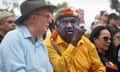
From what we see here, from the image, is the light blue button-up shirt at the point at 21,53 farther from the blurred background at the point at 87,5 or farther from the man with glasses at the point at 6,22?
the blurred background at the point at 87,5

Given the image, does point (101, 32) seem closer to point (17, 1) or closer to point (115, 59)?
point (115, 59)

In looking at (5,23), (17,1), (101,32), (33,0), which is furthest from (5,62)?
(17,1)

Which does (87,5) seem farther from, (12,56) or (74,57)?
Result: (12,56)

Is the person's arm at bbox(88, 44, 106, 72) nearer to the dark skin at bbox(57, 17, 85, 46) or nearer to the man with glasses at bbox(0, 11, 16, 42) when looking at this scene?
the dark skin at bbox(57, 17, 85, 46)

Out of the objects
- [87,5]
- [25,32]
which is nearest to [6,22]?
[25,32]

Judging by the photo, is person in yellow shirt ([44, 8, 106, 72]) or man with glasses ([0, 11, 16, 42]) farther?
man with glasses ([0, 11, 16, 42])

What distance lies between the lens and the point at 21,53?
14.9ft

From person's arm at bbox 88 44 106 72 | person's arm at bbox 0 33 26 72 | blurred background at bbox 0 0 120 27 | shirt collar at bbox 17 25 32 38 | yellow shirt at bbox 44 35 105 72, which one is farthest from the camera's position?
blurred background at bbox 0 0 120 27

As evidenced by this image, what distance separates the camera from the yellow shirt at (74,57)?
556 cm

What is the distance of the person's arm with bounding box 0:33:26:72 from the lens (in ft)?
14.7

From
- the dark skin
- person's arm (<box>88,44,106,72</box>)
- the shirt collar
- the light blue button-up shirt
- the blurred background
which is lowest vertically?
the blurred background

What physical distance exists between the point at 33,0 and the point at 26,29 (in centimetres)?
37

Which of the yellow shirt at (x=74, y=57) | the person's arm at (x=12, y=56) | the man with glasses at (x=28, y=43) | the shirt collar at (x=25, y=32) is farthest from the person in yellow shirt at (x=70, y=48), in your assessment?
the person's arm at (x=12, y=56)

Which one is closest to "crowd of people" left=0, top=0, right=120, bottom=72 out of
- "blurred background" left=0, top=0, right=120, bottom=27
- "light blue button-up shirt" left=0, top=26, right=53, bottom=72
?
"light blue button-up shirt" left=0, top=26, right=53, bottom=72
